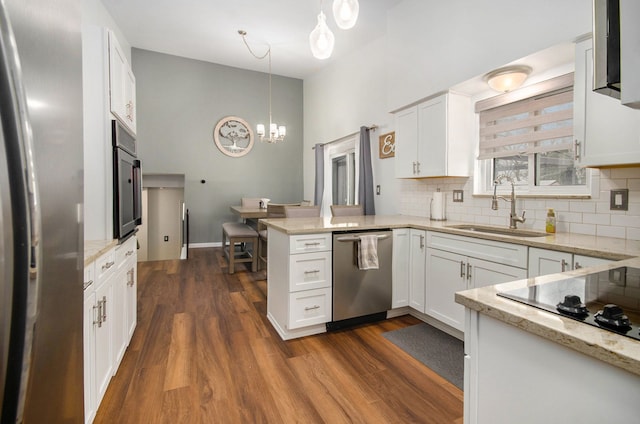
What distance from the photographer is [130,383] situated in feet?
5.94

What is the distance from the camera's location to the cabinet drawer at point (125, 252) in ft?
6.18

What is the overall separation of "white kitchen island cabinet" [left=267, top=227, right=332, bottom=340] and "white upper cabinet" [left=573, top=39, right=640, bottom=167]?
66.9 inches

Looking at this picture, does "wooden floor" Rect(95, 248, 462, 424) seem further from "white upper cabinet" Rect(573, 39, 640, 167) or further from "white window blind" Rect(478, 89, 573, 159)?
"white window blind" Rect(478, 89, 573, 159)

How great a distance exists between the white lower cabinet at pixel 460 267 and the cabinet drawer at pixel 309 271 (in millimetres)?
858

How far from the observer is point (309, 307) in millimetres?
2387

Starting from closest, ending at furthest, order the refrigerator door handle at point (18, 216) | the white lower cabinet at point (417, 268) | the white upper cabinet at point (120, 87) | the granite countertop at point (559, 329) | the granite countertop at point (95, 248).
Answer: the refrigerator door handle at point (18, 216)
the granite countertop at point (559, 329)
the granite countertop at point (95, 248)
the white upper cabinet at point (120, 87)
the white lower cabinet at point (417, 268)

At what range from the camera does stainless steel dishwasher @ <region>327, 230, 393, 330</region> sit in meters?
2.46

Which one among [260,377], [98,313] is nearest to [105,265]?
[98,313]

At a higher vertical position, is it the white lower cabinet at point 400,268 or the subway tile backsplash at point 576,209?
the subway tile backsplash at point 576,209

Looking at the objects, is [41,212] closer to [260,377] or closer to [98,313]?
[98,313]

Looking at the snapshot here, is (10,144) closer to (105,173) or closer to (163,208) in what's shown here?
(105,173)

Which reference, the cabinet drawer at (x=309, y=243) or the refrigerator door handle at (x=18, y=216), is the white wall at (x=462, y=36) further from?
the refrigerator door handle at (x=18, y=216)

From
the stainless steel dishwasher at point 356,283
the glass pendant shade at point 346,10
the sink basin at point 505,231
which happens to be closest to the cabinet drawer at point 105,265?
the stainless steel dishwasher at point 356,283

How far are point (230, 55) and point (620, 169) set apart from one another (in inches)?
220
